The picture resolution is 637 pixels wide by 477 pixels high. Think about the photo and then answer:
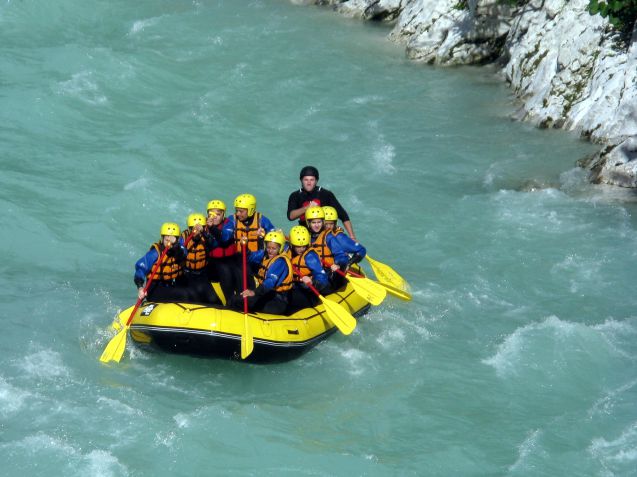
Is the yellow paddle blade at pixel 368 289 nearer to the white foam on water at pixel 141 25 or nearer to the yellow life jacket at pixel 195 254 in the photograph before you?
the yellow life jacket at pixel 195 254

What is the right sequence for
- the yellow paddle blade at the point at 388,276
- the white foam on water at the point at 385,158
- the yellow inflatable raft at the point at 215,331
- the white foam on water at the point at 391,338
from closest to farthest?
the yellow inflatable raft at the point at 215,331
the white foam on water at the point at 391,338
the yellow paddle blade at the point at 388,276
the white foam on water at the point at 385,158

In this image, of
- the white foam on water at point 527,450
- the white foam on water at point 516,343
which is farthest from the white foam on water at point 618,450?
the white foam on water at point 516,343

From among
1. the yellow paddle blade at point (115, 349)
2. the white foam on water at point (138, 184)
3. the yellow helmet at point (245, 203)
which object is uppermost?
the white foam on water at point (138, 184)

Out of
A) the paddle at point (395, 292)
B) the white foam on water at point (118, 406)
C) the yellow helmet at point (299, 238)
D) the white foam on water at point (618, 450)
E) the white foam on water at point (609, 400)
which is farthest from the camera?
the paddle at point (395, 292)

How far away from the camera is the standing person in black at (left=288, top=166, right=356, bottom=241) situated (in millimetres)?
10648

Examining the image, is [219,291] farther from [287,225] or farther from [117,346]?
[287,225]

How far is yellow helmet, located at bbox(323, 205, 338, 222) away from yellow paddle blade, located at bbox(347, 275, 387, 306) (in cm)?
63

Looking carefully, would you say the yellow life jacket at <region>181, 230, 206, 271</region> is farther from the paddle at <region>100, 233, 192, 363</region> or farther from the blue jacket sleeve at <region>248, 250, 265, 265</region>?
the paddle at <region>100, 233, 192, 363</region>

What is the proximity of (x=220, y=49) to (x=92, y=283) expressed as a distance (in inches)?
393

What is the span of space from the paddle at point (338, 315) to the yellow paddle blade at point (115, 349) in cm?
185

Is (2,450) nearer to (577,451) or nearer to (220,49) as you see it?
(577,451)

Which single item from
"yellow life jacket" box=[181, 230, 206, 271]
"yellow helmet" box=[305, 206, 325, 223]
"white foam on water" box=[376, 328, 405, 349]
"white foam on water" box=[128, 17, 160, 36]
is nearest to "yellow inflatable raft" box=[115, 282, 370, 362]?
"yellow life jacket" box=[181, 230, 206, 271]

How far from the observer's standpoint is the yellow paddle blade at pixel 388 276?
10.8 metres

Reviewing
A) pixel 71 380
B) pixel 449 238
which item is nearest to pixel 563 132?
Result: pixel 449 238
